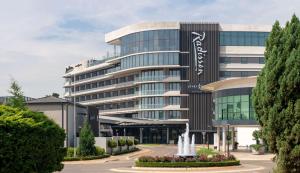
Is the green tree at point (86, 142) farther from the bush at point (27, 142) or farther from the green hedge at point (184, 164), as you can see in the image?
the bush at point (27, 142)

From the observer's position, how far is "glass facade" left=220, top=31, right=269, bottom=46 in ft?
406

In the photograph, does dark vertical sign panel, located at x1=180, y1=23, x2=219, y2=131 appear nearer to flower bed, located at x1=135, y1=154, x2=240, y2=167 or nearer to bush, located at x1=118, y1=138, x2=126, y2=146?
bush, located at x1=118, y1=138, x2=126, y2=146

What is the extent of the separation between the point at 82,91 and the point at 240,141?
73.5 meters

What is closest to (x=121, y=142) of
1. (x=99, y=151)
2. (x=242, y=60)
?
(x=99, y=151)

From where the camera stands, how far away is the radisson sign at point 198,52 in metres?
121

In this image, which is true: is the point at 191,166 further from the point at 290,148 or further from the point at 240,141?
the point at 240,141

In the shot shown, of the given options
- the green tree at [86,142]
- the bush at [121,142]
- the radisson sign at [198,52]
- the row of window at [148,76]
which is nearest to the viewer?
the green tree at [86,142]

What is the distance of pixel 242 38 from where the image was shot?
124812 millimetres

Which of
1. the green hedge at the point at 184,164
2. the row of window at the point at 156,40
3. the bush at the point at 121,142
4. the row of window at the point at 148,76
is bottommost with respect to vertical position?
the bush at the point at 121,142

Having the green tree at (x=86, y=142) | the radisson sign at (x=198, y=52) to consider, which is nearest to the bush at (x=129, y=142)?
the green tree at (x=86, y=142)

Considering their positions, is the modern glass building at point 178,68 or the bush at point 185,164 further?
the modern glass building at point 178,68

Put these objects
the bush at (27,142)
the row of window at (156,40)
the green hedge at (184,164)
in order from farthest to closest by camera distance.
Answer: the row of window at (156,40) < the green hedge at (184,164) < the bush at (27,142)

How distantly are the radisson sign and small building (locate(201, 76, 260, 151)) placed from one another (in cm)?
3782

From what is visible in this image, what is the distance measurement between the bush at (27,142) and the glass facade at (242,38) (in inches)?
4136
